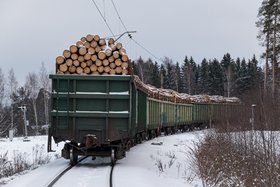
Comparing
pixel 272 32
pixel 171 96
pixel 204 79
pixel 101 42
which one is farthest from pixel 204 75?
pixel 101 42

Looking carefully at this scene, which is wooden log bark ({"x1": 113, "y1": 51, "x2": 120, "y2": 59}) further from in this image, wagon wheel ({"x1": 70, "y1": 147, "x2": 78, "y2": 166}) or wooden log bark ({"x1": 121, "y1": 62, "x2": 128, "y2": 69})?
wagon wheel ({"x1": 70, "y1": 147, "x2": 78, "y2": 166})

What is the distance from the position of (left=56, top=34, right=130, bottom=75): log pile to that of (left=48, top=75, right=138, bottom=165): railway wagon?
429 millimetres

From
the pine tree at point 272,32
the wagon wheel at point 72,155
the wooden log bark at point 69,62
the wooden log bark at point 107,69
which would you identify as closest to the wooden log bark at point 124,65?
the wooden log bark at point 107,69

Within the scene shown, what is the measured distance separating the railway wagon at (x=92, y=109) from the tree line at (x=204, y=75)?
7541cm

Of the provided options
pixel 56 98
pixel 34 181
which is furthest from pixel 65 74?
pixel 34 181

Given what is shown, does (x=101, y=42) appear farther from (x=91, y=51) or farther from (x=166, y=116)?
(x=166, y=116)

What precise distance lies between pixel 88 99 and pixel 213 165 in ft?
13.4

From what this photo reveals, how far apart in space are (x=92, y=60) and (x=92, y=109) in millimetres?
1536

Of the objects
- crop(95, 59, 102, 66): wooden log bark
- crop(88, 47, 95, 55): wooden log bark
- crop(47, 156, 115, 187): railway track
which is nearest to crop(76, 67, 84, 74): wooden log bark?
crop(95, 59, 102, 66): wooden log bark

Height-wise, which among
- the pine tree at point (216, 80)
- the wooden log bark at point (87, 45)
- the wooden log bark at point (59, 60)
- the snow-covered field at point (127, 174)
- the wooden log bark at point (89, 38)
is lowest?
the snow-covered field at point (127, 174)

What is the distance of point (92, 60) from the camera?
14172 mm

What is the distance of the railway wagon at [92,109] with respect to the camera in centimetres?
1361

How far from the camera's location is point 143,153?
1736cm

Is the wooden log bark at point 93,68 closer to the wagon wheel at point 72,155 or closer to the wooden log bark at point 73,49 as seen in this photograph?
the wooden log bark at point 73,49
